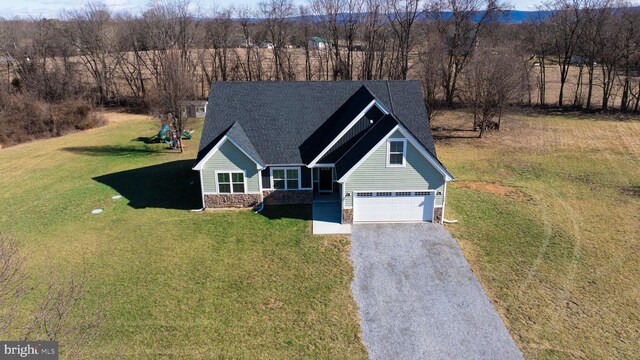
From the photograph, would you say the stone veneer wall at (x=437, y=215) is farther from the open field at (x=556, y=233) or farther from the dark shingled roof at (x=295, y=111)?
the dark shingled roof at (x=295, y=111)

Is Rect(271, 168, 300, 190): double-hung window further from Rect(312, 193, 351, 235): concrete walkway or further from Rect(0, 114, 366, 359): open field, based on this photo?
Rect(312, 193, 351, 235): concrete walkway

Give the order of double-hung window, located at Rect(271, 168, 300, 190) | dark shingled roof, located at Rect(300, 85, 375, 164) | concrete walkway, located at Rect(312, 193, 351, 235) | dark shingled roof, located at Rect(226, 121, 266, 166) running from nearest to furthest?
concrete walkway, located at Rect(312, 193, 351, 235), dark shingled roof, located at Rect(226, 121, 266, 166), dark shingled roof, located at Rect(300, 85, 375, 164), double-hung window, located at Rect(271, 168, 300, 190)

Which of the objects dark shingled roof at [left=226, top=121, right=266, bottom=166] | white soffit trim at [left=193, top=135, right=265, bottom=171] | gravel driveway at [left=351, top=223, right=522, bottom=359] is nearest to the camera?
gravel driveway at [left=351, top=223, right=522, bottom=359]

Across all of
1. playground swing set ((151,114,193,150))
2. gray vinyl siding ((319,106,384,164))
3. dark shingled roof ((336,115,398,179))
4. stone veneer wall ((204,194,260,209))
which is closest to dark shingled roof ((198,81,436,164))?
gray vinyl siding ((319,106,384,164))

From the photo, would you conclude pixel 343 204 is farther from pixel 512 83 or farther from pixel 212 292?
pixel 512 83

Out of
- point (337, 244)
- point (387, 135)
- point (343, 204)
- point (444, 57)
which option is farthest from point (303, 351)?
point (444, 57)

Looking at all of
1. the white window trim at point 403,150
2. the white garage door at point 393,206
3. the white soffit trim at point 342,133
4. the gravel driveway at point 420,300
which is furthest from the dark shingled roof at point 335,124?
the gravel driveway at point 420,300

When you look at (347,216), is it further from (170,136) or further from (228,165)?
(170,136)
